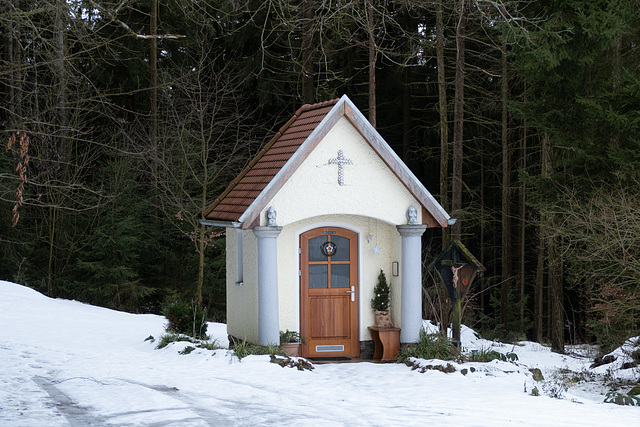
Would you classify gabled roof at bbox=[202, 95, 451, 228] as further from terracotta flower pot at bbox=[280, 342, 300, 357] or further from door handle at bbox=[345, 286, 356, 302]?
terracotta flower pot at bbox=[280, 342, 300, 357]

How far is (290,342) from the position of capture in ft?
40.2

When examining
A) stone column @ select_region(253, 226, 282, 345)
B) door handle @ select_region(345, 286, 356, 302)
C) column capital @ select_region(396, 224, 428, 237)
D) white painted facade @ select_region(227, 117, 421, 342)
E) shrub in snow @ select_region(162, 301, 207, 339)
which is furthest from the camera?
shrub in snow @ select_region(162, 301, 207, 339)

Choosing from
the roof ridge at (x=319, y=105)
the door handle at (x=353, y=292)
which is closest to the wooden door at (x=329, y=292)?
the door handle at (x=353, y=292)

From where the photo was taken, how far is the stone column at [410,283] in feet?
41.3

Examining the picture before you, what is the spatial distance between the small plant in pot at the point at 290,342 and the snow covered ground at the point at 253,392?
0.50 m

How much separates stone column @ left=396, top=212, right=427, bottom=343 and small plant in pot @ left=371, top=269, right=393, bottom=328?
26 cm

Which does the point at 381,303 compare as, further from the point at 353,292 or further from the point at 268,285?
the point at 268,285

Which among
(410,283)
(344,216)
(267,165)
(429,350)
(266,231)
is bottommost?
(429,350)

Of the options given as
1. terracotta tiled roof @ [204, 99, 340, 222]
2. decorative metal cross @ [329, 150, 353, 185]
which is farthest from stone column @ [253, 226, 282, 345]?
decorative metal cross @ [329, 150, 353, 185]

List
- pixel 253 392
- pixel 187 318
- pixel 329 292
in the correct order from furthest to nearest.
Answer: pixel 187 318, pixel 329 292, pixel 253 392

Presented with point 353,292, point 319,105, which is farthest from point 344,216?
point 319,105

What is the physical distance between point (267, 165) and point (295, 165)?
1.05 meters

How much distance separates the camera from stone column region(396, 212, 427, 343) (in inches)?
495

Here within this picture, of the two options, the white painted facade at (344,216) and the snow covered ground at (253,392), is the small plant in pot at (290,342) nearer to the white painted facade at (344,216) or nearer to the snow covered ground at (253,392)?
the white painted facade at (344,216)
